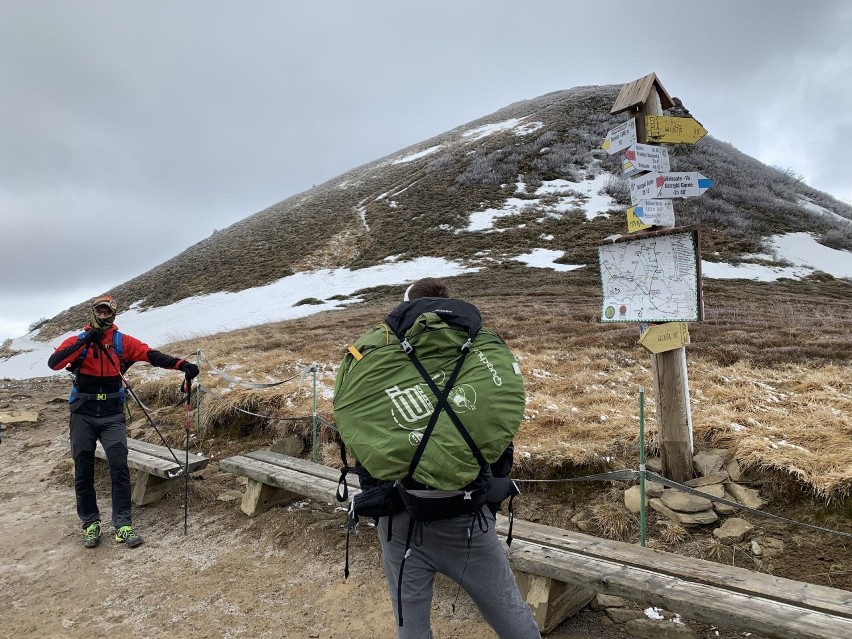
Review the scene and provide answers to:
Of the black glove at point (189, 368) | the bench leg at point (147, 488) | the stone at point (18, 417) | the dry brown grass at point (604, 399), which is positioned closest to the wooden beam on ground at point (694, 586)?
the dry brown grass at point (604, 399)

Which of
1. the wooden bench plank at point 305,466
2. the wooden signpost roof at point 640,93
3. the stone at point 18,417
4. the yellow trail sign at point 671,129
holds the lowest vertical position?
the wooden bench plank at point 305,466

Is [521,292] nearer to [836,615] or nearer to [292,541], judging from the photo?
[292,541]

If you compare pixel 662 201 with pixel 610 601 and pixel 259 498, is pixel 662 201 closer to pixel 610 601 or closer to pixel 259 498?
pixel 610 601

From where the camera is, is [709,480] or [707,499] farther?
[709,480]

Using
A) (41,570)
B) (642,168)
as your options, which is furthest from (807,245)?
(41,570)

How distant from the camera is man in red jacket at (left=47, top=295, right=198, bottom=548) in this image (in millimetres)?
5301

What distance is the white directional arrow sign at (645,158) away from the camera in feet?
16.2

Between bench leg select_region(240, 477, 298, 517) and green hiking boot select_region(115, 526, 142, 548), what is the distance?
3.48ft

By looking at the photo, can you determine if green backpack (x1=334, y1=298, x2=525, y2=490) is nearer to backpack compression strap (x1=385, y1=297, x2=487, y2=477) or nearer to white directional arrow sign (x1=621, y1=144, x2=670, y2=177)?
backpack compression strap (x1=385, y1=297, x2=487, y2=477)

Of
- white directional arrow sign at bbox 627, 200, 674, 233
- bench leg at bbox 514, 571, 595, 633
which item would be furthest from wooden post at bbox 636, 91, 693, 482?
bench leg at bbox 514, 571, 595, 633

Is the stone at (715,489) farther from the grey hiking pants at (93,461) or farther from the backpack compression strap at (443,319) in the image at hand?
the grey hiking pants at (93,461)

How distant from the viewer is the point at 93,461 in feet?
17.7

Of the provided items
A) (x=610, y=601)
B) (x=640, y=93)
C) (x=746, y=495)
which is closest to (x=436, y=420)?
(x=610, y=601)

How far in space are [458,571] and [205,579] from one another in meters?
3.26
